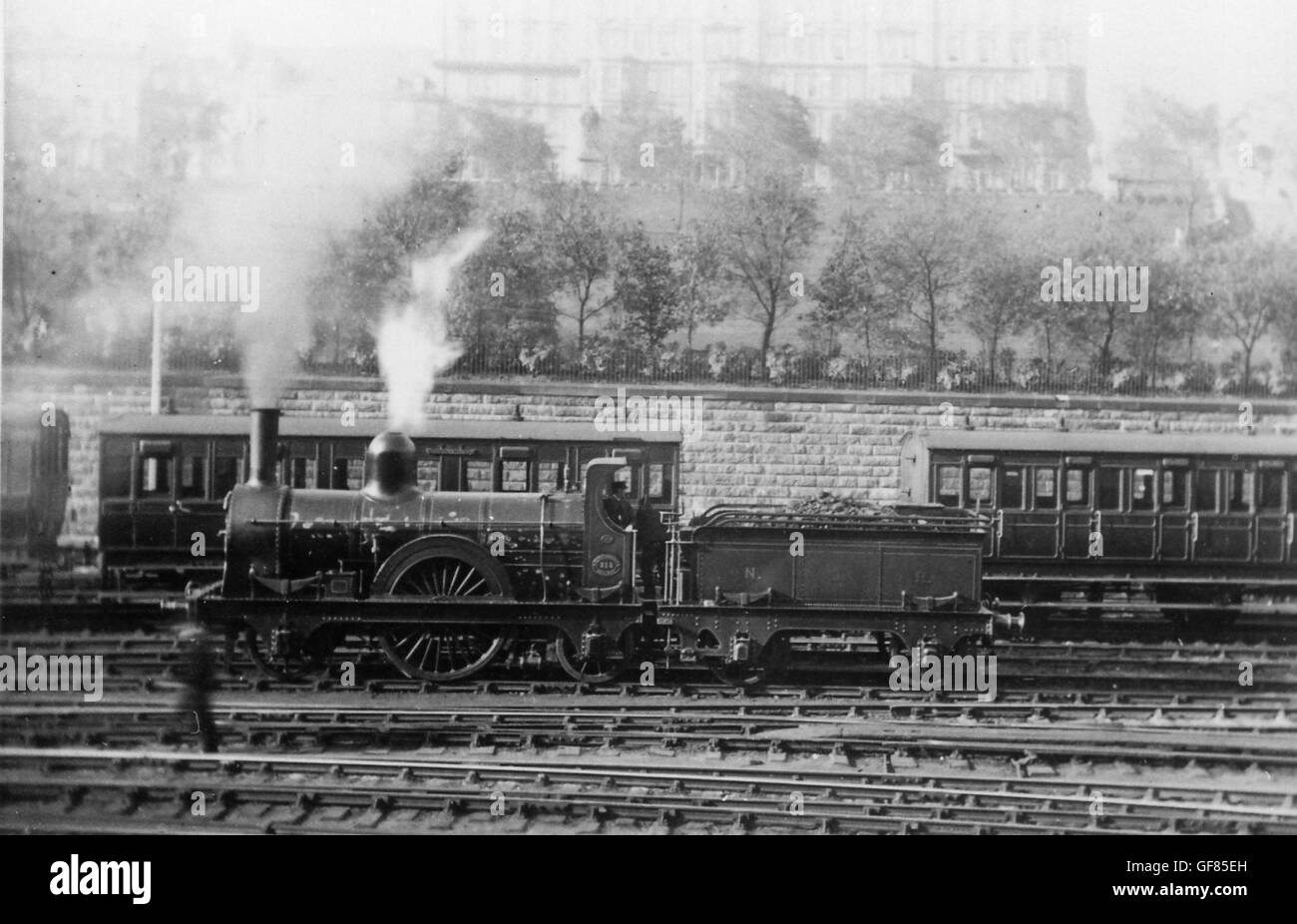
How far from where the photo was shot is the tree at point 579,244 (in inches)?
331

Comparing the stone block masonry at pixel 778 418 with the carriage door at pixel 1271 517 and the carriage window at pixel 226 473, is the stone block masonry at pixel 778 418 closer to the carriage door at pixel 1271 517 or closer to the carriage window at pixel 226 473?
Result: the carriage window at pixel 226 473

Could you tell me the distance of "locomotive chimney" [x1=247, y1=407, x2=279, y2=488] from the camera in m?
8.04

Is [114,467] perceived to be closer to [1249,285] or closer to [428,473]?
[428,473]

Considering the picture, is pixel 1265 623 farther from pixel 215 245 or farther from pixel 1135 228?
pixel 215 245

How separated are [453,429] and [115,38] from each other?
329cm

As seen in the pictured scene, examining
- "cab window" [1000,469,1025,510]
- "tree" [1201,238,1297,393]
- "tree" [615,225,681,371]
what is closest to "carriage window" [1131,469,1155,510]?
"cab window" [1000,469,1025,510]

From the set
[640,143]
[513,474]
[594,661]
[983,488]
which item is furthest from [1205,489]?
[513,474]

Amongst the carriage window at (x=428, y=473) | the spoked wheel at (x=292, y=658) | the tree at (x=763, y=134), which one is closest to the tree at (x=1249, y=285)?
the tree at (x=763, y=134)

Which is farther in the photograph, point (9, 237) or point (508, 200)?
point (508, 200)

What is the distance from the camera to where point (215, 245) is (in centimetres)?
779

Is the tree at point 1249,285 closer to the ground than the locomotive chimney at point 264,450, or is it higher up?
higher up

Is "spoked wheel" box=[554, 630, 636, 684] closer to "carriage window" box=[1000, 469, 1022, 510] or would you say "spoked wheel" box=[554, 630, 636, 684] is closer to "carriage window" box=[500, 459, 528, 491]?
"carriage window" box=[500, 459, 528, 491]

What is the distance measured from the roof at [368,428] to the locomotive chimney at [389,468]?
0.41m
